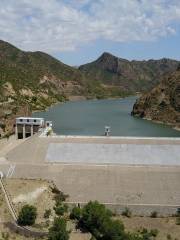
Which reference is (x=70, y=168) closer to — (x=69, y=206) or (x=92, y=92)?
(x=69, y=206)

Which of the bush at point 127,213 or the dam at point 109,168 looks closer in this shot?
the bush at point 127,213

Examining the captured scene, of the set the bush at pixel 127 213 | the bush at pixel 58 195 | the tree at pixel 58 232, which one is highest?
the tree at pixel 58 232

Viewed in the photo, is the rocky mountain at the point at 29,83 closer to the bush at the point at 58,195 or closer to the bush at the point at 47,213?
the bush at the point at 58,195

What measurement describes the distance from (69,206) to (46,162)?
8923mm

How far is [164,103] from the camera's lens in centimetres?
10912

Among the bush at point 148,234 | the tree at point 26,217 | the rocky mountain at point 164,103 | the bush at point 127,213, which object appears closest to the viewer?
the bush at point 148,234

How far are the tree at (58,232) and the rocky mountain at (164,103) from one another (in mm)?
71722

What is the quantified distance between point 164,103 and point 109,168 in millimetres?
69757

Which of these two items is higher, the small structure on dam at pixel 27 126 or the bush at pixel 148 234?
the small structure on dam at pixel 27 126

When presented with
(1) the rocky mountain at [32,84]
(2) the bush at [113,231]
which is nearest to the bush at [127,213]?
(2) the bush at [113,231]

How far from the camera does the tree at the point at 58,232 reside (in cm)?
2747

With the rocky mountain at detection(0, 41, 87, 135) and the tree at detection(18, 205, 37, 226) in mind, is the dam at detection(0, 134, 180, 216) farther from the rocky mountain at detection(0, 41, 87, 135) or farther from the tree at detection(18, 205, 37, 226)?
the rocky mountain at detection(0, 41, 87, 135)

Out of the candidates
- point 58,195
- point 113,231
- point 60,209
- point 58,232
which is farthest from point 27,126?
point 113,231

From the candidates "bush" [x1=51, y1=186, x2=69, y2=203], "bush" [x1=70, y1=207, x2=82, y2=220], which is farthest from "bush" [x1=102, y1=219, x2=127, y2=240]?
"bush" [x1=51, y1=186, x2=69, y2=203]
